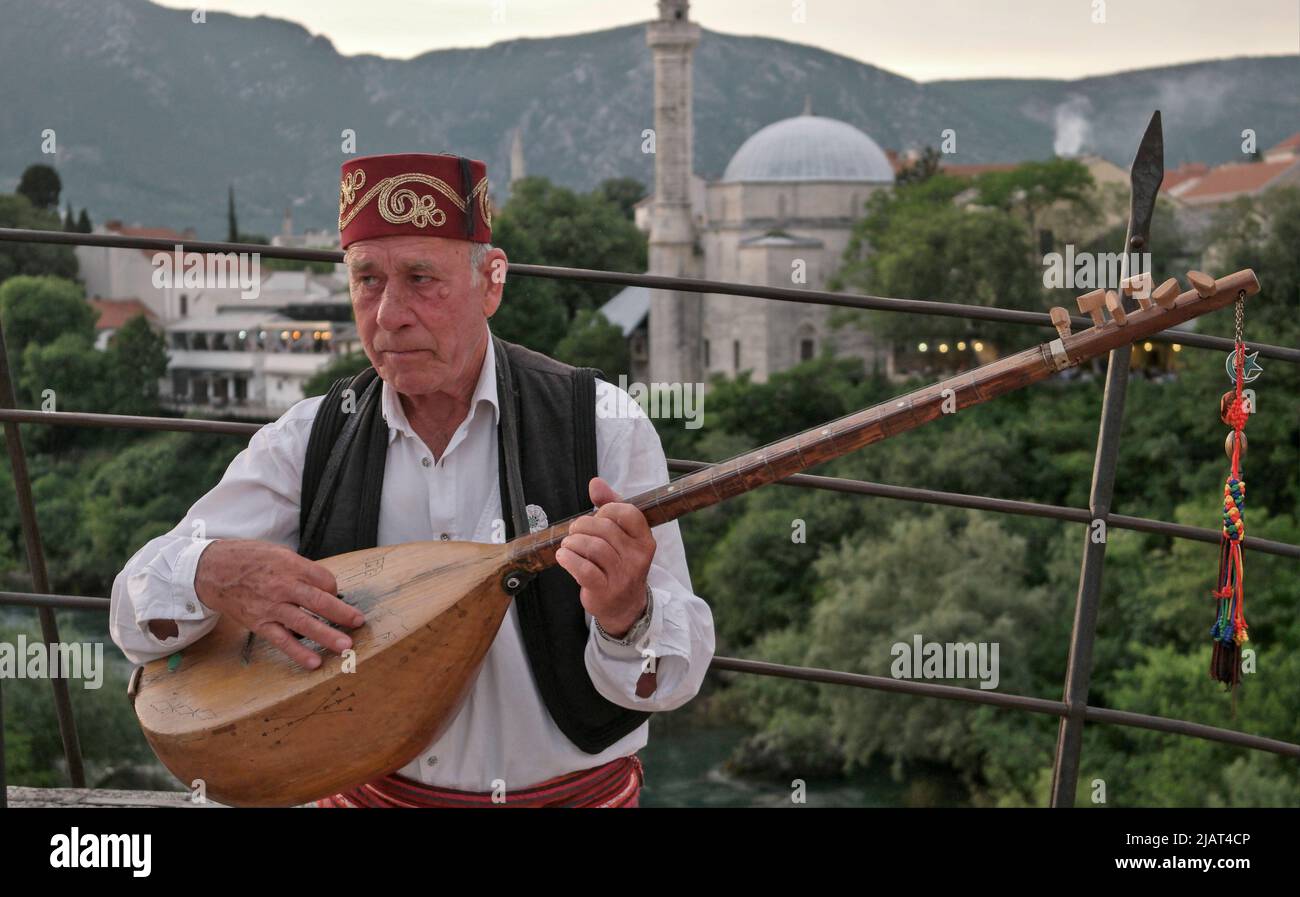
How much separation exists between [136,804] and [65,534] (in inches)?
1543

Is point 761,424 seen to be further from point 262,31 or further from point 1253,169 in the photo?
point 262,31

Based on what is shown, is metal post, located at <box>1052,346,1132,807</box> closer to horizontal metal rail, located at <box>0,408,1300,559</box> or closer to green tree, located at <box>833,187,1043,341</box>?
horizontal metal rail, located at <box>0,408,1300,559</box>

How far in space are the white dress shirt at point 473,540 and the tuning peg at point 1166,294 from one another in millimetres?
667

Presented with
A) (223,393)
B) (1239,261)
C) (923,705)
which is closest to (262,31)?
(223,393)

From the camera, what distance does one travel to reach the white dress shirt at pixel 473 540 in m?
2.02

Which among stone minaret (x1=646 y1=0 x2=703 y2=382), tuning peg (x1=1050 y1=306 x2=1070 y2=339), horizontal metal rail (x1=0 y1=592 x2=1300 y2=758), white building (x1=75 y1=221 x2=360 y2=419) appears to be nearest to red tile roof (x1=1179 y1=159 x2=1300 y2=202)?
stone minaret (x1=646 y1=0 x2=703 y2=382)

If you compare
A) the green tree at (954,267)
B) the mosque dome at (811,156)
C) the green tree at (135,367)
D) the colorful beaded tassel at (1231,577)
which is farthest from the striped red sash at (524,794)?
the mosque dome at (811,156)

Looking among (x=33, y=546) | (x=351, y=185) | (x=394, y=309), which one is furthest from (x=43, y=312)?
(x=394, y=309)

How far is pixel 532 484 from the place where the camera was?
7.05 ft

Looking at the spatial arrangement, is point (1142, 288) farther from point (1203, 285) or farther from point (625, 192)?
point (625, 192)

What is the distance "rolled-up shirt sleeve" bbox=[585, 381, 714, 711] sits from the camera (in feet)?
6.51

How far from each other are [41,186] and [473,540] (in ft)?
224

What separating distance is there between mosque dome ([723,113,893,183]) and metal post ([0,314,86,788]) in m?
50.6

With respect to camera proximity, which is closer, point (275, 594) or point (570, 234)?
point (275, 594)
